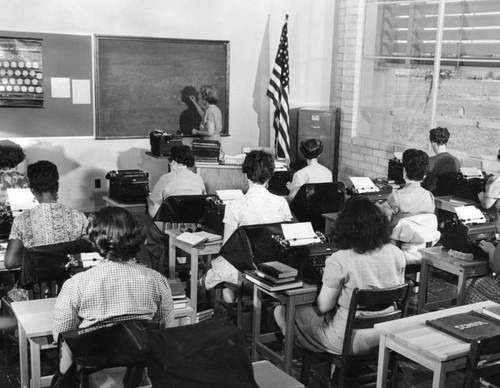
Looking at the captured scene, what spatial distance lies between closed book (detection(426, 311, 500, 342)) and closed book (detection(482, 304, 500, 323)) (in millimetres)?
115

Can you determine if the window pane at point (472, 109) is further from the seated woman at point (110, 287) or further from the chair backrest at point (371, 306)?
the seated woman at point (110, 287)

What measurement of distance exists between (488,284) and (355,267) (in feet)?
3.99

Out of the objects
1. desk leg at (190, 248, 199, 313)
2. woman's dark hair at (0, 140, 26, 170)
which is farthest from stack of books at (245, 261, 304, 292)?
woman's dark hair at (0, 140, 26, 170)

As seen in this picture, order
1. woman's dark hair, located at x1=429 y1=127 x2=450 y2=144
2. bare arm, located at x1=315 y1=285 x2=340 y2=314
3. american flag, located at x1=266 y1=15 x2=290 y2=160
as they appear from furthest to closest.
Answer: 1. american flag, located at x1=266 y1=15 x2=290 y2=160
2. woman's dark hair, located at x1=429 y1=127 x2=450 y2=144
3. bare arm, located at x1=315 y1=285 x2=340 y2=314

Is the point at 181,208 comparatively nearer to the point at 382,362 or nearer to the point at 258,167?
the point at 258,167

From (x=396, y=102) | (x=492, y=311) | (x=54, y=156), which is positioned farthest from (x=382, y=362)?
(x=396, y=102)

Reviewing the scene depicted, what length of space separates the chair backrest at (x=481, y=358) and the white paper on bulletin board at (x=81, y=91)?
6521 millimetres

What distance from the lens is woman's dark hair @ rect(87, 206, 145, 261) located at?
10.2 ft

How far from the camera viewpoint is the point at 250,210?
483cm

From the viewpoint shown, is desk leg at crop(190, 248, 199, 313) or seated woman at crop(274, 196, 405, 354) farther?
desk leg at crop(190, 248, 199, 313)

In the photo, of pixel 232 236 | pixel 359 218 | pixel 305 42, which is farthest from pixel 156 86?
pixel 359 218

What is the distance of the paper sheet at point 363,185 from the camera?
666 centimetres

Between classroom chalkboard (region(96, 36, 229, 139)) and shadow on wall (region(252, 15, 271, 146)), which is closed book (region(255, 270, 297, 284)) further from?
shadow on wall (region(252, 15, 271, 146))

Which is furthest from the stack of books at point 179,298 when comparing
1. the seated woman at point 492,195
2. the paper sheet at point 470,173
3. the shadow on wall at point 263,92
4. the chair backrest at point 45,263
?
the shadow on wall at point 263,92
